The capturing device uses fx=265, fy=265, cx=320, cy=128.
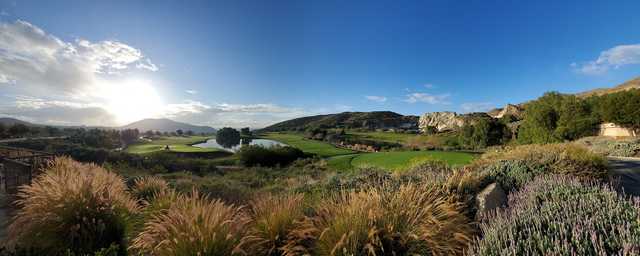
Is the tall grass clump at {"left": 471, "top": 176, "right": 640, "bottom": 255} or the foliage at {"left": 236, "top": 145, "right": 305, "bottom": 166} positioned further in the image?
the foliage at {"left": 236, "top": 145, "right": 305, "bottom": 166}

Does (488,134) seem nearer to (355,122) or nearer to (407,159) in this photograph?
(407,159)

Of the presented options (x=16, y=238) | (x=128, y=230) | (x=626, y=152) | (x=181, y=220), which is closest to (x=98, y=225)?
(x=128, y=230)

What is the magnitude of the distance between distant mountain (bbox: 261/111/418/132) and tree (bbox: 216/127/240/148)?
25.5m

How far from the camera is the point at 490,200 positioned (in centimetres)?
402

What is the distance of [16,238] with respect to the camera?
3.98m

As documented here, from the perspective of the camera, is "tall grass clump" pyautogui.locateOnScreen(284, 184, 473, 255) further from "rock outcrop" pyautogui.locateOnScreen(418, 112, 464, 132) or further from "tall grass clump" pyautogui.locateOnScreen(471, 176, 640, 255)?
"rock outcrop" pyautogui.locateOnScreen(418, 112, 464, 132)

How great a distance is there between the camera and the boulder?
12.5ft

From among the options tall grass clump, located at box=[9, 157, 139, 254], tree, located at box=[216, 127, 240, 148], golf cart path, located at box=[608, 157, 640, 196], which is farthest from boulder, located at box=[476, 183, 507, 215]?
tree, located at box=[216, 127, 240, 148]

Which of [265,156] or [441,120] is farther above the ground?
[441,120]

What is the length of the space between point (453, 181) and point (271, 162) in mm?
24423

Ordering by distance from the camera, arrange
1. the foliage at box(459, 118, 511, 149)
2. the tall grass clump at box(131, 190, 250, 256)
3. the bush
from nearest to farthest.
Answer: the tall grass clump at box(131, 190, 250, 256)
the bush
the foliage at box(459, 118, 511, 149)

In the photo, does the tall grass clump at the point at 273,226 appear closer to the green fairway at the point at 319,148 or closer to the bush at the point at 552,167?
the bush at the point at 552,167

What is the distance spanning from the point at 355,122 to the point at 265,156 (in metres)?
62.7

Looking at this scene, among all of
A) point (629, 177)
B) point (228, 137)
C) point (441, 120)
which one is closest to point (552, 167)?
point (629, 177)
